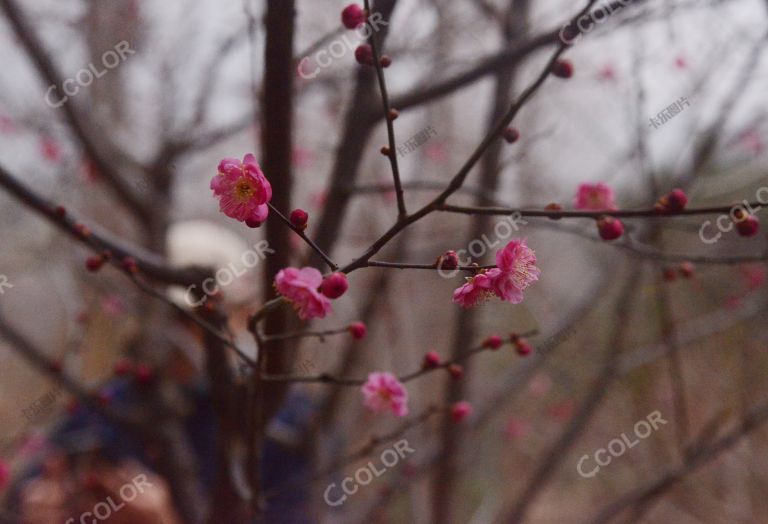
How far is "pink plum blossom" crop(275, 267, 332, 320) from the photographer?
0.65 m

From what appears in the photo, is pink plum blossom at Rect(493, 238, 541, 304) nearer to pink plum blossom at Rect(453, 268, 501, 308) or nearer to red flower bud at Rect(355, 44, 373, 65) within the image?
pink plum blossom at Rect(453, 268, 501, 308)

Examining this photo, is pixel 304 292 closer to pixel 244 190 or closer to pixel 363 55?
pixel 244 190

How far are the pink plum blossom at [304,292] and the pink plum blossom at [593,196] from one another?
0.55 meters

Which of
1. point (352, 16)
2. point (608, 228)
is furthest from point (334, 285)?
point (352, 16)

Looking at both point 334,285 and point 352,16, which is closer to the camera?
point 334,285

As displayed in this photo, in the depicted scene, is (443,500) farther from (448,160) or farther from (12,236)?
(12,236)

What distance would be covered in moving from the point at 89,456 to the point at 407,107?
1833mm

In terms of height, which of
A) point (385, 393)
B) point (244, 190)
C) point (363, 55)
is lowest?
point (385, 393)

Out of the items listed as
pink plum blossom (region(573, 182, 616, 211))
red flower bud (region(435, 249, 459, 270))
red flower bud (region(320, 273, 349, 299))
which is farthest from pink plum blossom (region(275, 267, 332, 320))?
pink plum blossom (region(573, 182, 616, 211))

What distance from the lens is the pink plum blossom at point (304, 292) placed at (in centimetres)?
65

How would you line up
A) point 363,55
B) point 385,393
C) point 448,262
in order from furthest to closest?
point 385,393 → point 363,55 → point 448,262

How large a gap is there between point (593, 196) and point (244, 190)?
62 centimetres

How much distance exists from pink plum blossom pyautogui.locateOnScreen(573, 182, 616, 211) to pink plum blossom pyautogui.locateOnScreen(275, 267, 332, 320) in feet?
1.79

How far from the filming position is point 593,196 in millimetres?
1010
